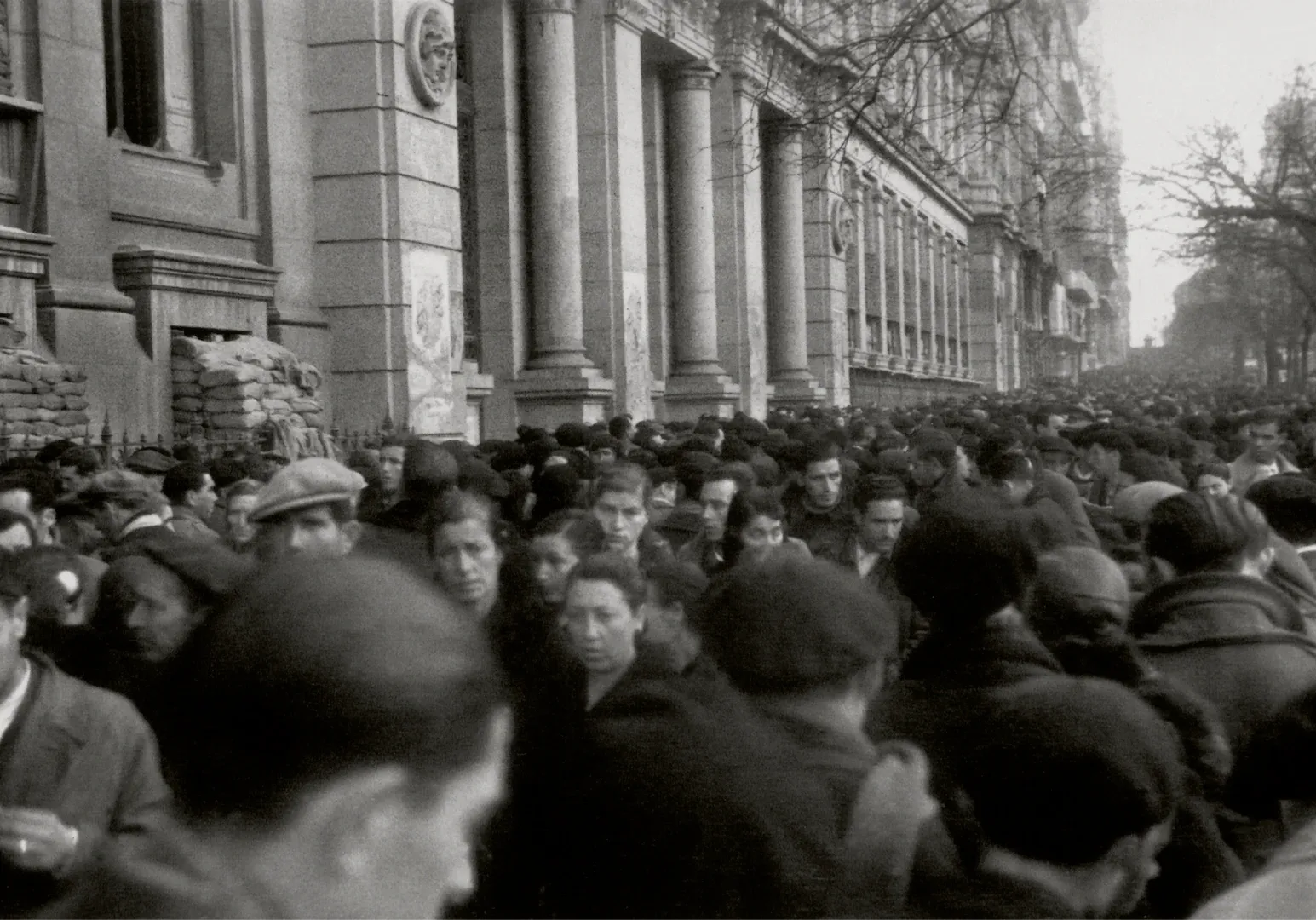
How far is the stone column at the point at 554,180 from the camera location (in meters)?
22.4

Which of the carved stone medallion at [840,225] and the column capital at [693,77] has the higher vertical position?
the column capital at [693,77]

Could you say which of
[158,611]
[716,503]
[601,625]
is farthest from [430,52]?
[158,611]

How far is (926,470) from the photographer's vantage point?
35.0 ft

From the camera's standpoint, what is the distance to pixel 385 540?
20.1 ft

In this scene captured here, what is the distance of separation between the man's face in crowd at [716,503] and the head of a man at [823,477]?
593mm

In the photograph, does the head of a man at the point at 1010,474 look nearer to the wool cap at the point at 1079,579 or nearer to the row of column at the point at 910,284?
the wool cap at the point at 1079,579

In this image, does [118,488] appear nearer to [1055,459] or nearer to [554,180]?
[1055,459]

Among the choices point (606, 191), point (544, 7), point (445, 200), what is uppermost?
point (544, 7)

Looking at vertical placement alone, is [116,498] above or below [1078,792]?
above

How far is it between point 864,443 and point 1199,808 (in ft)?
40.7

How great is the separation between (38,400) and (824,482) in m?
6.31

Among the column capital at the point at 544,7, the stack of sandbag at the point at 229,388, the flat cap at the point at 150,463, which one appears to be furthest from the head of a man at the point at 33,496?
the column capital at the point at 544,7

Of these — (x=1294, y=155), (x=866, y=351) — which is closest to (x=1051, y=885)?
(x=1294, y=155)

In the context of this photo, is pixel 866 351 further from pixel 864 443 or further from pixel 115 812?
pixel 115 812
